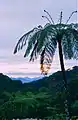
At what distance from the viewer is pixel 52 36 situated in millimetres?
11219

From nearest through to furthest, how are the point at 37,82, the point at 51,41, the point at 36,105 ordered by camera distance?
the point at 51,41 → the point at 36,105 → the point at 37,82

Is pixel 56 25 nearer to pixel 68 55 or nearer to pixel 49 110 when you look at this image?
pixel 68 55

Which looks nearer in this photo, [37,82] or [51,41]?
[51,41]

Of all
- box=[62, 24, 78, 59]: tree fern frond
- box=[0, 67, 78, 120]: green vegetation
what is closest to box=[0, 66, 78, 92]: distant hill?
box=[0, 67, 78, 120]: green vegetation

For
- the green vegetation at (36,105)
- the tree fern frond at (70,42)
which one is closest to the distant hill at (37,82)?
the green vegetation at (36,105)

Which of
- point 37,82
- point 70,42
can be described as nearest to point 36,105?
point 70,42

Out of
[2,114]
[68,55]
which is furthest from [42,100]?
[68,55]

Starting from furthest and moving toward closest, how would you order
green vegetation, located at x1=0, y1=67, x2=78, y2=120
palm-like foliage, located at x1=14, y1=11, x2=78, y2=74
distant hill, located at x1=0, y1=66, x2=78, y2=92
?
distant hill, located at x1=0, y1=66, x2=78, y2=92 → green vegetation, located at x1=0, y1=67, x2=78, y2=120 → palm-like foliage, located at x1=14, y1=11, x2=78, y2=74

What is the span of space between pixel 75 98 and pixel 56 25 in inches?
584

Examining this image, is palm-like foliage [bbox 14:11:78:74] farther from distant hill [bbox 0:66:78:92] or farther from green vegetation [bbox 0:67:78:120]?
distant hill [bbox 0:66:78:92]

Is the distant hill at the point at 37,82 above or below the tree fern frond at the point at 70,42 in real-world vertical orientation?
above

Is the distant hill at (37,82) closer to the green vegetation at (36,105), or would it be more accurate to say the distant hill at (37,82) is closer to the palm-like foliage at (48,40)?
the green vegetation at (36,105)

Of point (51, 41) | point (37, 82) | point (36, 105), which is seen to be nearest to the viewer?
point (51, 41)

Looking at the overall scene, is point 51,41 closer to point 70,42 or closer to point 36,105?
point 70,42
